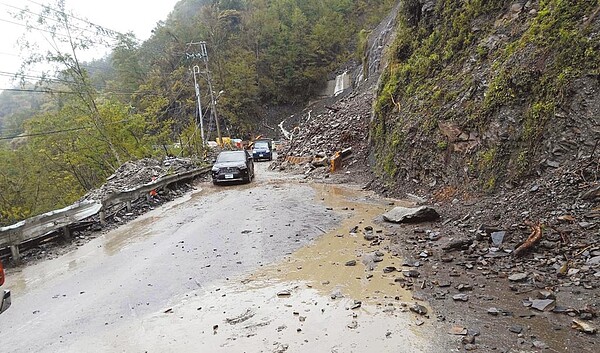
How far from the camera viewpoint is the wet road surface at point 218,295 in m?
4.19

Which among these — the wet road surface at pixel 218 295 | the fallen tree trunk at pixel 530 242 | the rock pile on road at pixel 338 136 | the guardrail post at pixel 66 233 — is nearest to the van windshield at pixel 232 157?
the rock pile on road at pixel 338 136

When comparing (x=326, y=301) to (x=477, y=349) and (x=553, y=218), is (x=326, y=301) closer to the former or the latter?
(x=477, y=349)

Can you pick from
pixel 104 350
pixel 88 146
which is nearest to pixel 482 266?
pixel 104 350

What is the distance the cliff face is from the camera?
23.7 ft

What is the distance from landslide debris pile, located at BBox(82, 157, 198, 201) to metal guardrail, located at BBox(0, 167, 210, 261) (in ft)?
8.24

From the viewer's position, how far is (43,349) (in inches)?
167

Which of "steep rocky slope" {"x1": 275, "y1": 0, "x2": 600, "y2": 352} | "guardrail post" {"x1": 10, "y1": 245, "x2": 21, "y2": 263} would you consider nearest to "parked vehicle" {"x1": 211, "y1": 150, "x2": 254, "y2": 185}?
"steep rocky slope" {"x1": 275, "y1": 0, "x2": 600, "y2": 352}

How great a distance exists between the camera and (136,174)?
17.0 metres

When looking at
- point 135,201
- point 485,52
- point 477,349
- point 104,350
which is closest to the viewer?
point 477,349

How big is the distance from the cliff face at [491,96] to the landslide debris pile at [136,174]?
970 centimetres

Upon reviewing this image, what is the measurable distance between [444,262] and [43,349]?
210 inches

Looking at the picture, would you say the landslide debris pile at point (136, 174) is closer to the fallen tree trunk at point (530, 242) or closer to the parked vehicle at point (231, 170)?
the parked vehicle at point (231, 170)

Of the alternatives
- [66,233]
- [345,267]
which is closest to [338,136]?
[66,233]

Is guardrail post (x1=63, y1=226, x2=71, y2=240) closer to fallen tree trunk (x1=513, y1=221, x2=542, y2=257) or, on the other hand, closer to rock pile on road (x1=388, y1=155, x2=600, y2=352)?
rock pile on road (x1=388, y1=155, x2=600, y2=352)
